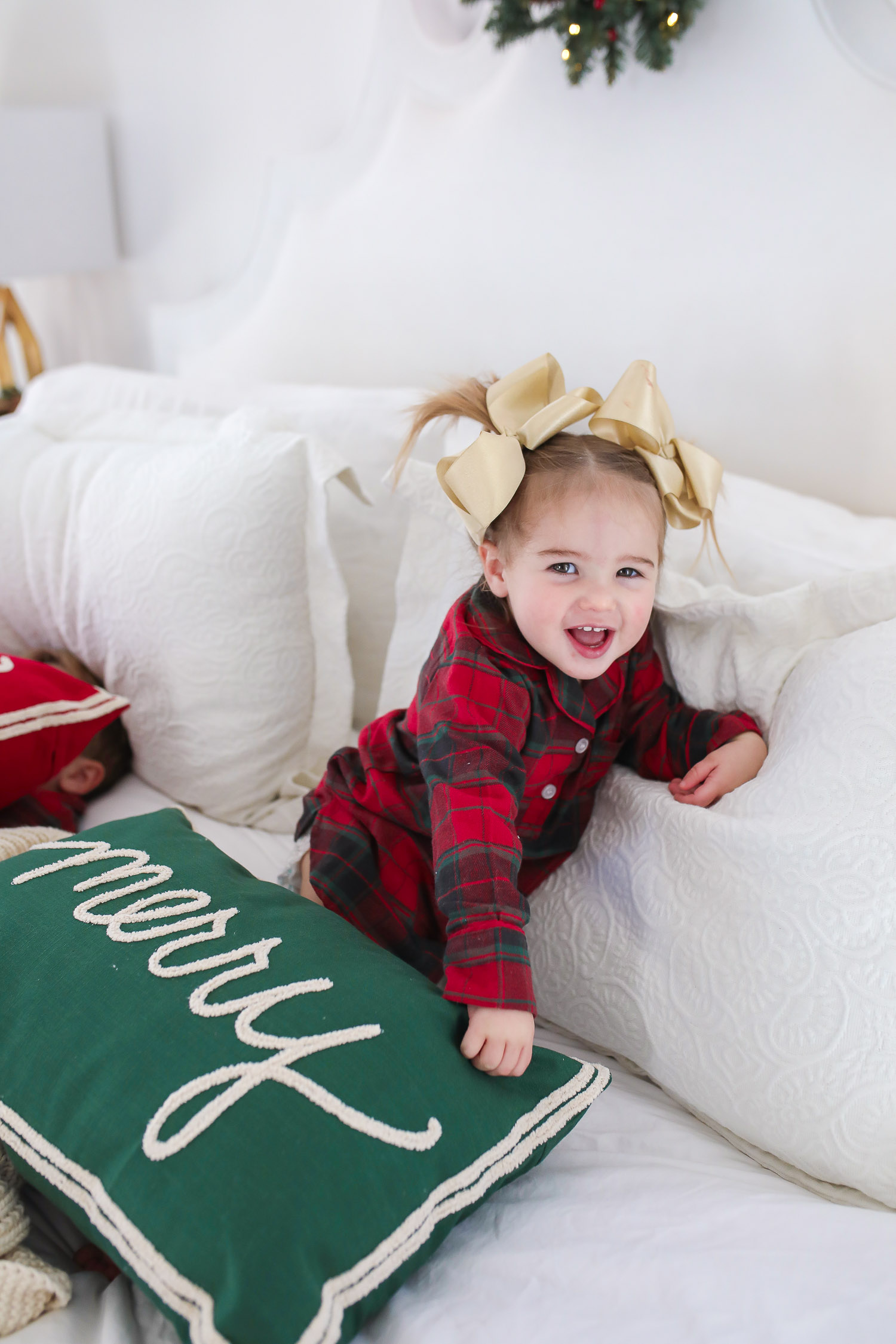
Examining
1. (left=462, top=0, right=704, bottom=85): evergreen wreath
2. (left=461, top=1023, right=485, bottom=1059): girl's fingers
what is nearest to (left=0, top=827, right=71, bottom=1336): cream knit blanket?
(left=461, top=1023, right=485, bottom=1059): girl's fingers

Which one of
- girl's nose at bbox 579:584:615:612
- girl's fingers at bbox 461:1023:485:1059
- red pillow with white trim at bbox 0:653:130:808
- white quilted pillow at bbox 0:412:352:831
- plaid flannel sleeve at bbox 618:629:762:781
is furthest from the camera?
white quilted pillow at bbox 0:412:352:831

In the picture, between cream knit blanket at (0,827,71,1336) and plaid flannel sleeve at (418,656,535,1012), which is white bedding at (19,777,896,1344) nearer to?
cream knit blanket at (0,827,71,1336)

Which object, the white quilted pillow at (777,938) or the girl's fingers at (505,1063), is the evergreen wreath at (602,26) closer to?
the white quilted pillow at (777,938)

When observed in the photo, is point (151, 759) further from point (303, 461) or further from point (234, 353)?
point (234, 353)

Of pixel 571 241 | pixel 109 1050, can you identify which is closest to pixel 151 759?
pixel 109 1050

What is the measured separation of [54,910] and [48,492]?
732 mm

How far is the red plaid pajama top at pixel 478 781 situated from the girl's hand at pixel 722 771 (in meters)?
0.02

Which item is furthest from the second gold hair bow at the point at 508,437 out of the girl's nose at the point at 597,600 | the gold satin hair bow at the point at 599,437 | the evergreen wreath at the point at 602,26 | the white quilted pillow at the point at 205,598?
the evergreen wreath at the point at 602,26

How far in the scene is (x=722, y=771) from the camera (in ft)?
2.72

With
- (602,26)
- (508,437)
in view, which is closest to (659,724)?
(508,437)

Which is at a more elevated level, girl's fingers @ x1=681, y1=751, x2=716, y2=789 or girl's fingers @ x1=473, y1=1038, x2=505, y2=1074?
girl's fingers @ x1=681, y1=751, x2=716, y2=789

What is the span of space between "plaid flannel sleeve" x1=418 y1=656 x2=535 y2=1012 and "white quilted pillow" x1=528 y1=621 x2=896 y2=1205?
4.1 inches

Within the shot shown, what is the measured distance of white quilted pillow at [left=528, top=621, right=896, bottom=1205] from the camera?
0.66 m

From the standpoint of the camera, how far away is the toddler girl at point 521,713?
2.48 feet
